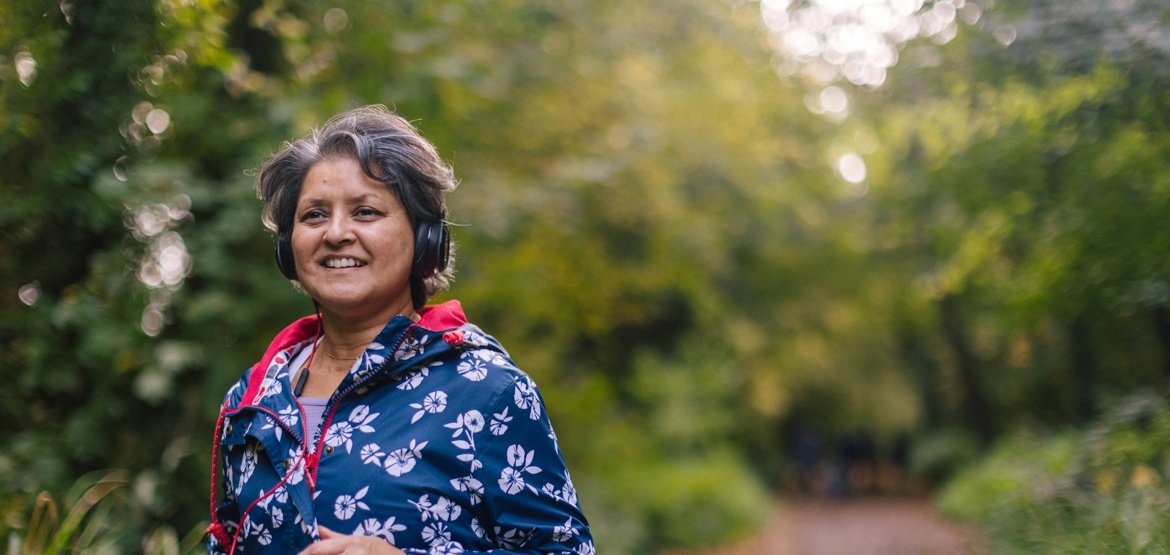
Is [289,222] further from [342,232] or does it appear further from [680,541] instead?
[680,541]

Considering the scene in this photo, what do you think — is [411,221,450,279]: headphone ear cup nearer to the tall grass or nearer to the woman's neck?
the woman's neck

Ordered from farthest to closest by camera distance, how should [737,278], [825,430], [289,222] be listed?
1. [825,430]
2. [737,278]
3. [289,222]

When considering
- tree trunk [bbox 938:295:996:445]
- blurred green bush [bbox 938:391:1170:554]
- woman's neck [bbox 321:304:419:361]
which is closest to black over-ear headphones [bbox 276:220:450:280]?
woman's neck [bbox 321:304:419:361]

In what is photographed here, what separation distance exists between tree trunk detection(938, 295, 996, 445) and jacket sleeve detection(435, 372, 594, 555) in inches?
745

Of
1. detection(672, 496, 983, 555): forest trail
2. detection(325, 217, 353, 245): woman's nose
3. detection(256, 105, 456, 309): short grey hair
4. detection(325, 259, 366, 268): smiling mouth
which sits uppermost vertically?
detection(672, 496, 983, 555): forest trail

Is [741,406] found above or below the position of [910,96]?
above

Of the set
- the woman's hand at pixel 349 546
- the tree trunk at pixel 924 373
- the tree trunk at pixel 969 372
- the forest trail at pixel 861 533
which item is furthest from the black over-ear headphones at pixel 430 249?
the tree trunk at pixel 924 373

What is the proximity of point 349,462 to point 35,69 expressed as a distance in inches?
88.4

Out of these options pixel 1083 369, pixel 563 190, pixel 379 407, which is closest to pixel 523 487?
pixel 379 407

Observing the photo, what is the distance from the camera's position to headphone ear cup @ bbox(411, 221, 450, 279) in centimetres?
208

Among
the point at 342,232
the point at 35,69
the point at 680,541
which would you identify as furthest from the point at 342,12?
the point at 680,541

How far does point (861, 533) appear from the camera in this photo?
14.7 meters

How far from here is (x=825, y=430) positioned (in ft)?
79.6

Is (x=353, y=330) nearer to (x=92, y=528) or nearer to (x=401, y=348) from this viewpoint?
(x=401, y=348)
